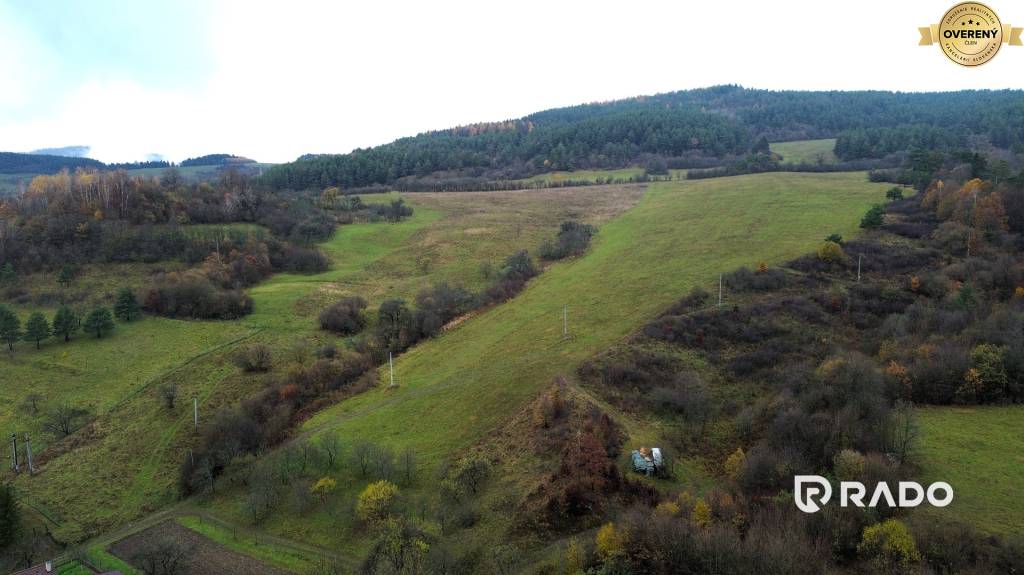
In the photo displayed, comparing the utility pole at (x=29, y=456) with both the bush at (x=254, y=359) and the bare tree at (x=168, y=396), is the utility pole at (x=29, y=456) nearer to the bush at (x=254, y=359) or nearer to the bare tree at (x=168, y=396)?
the bare tree at (x=168, y=396)

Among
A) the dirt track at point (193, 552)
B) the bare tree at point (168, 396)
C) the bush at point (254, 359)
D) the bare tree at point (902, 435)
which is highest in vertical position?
the bare tree at point (902, 435)

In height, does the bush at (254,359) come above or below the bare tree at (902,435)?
below

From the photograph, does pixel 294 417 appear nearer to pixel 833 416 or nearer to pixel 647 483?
pixel 647 483

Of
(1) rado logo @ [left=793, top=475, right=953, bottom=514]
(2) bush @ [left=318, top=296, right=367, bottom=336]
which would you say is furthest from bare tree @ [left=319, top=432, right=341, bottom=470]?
(1) rado logo @ [left=793, top=475, right=953, bottom=514]

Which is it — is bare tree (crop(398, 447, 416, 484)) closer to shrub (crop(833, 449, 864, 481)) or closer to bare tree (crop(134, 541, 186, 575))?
bare tree (crop(134, 541, 186, 575))

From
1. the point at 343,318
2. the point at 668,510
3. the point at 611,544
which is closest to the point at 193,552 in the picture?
the point at 611,544

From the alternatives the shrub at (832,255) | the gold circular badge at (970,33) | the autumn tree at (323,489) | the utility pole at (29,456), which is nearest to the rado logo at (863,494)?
the gold circular badge at (970,33)
